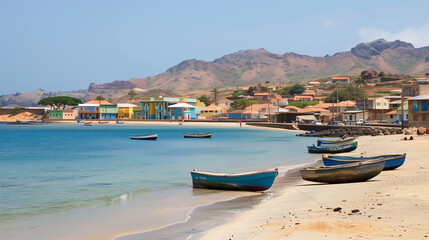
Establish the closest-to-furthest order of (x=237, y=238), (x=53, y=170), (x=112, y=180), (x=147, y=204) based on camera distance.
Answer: (x=237, y=238) < (x=147, y=204) < (x=112, y=180) < (x=53, y=170)

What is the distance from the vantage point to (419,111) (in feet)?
199

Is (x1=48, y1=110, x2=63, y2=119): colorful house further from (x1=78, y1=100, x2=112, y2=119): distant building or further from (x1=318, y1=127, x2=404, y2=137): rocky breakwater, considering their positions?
(x1=318, y1=127, x2=404, y2=137): rocky breakwater

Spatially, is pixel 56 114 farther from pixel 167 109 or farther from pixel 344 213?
pixel 344 213

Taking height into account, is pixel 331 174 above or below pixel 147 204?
above

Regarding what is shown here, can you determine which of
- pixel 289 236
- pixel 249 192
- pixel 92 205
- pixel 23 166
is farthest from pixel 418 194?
pixel 23 166

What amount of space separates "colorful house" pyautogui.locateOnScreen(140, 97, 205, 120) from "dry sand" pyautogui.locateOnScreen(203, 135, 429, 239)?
13188 centimetres

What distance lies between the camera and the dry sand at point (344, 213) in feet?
30.7

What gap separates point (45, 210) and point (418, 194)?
12447mm

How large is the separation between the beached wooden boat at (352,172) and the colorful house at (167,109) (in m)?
131

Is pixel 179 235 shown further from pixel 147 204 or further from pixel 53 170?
pixel 53 170

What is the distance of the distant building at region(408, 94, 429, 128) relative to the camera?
196 ft

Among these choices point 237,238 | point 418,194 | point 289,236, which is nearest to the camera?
point 289,236

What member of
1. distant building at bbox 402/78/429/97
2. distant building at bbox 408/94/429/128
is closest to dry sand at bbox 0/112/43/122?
distant building at bbox 402/78/429/97

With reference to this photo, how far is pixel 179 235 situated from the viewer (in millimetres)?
11859
